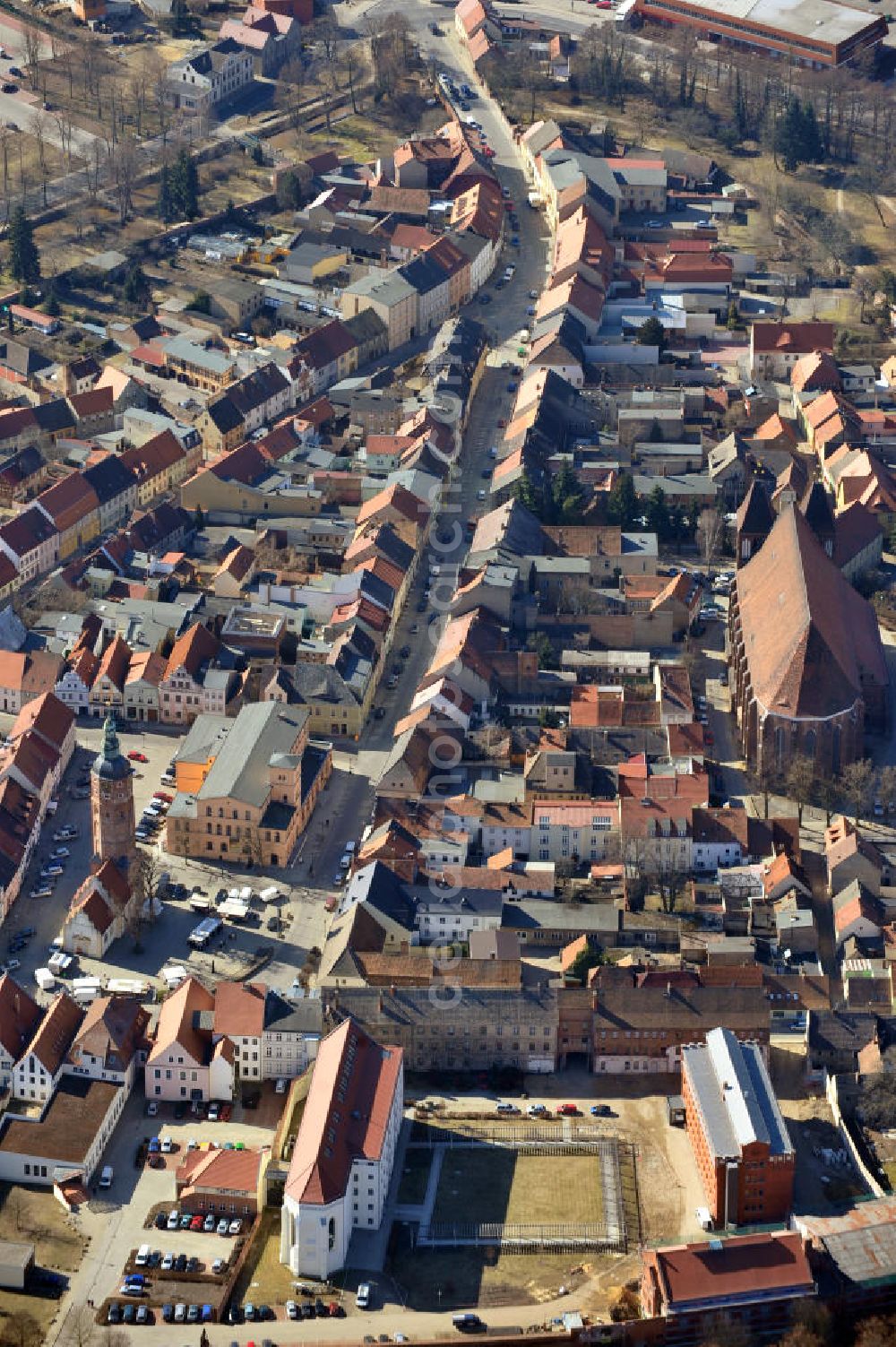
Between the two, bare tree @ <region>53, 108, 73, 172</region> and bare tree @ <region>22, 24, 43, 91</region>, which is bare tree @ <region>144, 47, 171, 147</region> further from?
bare tree @ <region>22, 24, 43, 91</region>

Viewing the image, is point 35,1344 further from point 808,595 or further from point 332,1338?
point 808,595

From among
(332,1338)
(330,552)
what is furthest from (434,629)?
(332,1338)

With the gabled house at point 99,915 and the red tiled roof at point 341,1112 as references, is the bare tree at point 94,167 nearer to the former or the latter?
the gabled house at point 99,915

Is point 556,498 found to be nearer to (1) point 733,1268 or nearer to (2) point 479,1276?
(2) point 479,1276

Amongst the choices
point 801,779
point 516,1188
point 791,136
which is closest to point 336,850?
point 801,779

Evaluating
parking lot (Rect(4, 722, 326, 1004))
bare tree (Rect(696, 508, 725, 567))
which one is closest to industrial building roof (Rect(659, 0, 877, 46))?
bare tree (Rect(696, 508, 725, 567))

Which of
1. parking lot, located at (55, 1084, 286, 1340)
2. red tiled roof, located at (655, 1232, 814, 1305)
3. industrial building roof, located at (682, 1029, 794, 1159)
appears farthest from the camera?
industrial building roof, located at (682, 1029, 794, 1159)
